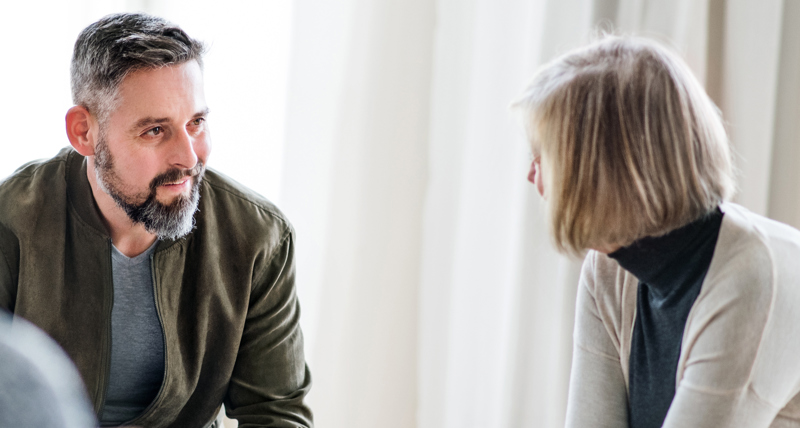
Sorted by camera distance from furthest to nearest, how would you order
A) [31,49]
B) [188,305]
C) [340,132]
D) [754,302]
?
[340,132] → [31,49] → [188,305] → [754,302]

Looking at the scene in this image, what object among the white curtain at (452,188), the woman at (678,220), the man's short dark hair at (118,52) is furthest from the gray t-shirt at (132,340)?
the woman at (678,220)

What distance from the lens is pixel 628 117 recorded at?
95cm

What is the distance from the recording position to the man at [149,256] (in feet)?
3.98

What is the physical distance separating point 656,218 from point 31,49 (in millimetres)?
1492

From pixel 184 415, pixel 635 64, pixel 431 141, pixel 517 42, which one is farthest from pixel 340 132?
pixel 635 64

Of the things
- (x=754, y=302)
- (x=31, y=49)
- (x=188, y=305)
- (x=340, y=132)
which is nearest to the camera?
(x=754, y=302)

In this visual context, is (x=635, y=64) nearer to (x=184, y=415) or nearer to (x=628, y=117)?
(x=628, y=117)

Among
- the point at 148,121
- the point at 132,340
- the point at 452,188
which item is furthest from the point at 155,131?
the point at 452,188

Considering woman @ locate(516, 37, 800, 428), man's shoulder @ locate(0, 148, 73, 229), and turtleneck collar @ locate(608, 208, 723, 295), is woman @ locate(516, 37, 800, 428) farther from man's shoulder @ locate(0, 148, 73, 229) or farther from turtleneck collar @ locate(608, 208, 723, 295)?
man's shoulder @ locate(0, 148, 73, 229)

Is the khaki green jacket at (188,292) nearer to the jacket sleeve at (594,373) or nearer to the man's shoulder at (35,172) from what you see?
the man's shoulder at (35,172)

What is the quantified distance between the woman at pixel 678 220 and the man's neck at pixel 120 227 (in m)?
0.74

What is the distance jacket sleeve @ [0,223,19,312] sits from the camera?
124 centimetres

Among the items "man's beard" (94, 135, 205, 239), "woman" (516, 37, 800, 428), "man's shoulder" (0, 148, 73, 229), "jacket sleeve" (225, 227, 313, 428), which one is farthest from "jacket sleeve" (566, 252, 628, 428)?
"man's shoulder" (0, 148, 73, 229)

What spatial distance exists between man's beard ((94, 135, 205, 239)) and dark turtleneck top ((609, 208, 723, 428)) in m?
0.72
